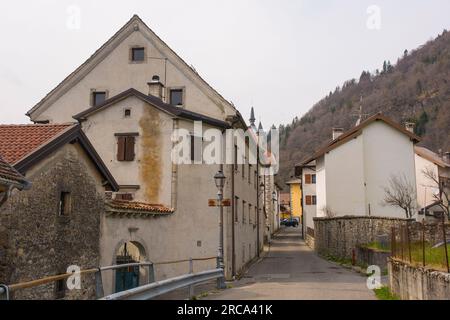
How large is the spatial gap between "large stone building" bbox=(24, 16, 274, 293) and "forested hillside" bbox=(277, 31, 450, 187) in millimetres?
75630

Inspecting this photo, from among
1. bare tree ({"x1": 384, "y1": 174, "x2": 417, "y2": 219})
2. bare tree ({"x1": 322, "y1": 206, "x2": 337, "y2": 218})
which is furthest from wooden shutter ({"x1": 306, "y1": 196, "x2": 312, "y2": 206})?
bare tree ({"x1": 384, "y1": 174, "x2": 417, "y2": 219})

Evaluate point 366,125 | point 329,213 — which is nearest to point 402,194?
point 329,213

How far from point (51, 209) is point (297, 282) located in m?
10.8

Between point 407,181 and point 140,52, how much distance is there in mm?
21802

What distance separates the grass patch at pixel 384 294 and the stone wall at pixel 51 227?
364 inches

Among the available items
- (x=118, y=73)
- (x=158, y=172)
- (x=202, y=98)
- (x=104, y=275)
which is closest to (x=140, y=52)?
(x=118, y=73)

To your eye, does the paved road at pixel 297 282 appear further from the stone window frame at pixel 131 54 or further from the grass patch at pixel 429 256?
the stone window frame at pixel 131 54

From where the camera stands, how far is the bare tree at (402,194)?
115ft

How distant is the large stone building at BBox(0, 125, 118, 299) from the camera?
1277 cm

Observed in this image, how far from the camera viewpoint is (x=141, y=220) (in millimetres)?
19656

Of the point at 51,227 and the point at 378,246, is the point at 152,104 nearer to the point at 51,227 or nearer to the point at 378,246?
the point at 51,227

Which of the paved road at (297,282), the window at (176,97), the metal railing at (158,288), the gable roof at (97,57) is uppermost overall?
the gable roof at (97,57)

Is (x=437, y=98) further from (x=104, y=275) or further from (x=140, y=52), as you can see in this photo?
(x=104, y=275)

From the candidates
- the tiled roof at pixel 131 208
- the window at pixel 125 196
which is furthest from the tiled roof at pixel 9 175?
the window at pixel 125 196
